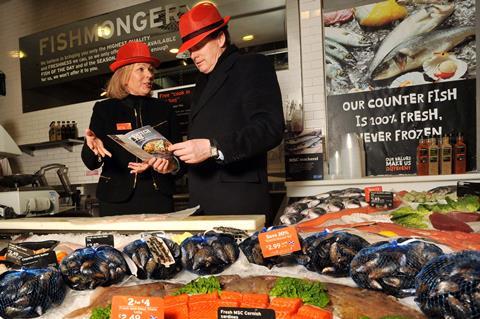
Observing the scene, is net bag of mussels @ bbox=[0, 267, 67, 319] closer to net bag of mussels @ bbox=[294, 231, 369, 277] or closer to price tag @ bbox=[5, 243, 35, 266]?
price tag @ bbox=[5, 243, 35, 266]

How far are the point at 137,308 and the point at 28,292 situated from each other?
0.40m

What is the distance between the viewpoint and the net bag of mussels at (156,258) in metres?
1.12

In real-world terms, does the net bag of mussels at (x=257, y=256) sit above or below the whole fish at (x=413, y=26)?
below

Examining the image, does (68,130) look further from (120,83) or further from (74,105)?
(120,83)

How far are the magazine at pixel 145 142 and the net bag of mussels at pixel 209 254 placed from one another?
0.56 metres

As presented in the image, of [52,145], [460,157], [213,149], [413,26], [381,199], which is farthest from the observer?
[52,145]

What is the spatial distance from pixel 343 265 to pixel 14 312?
92 cm

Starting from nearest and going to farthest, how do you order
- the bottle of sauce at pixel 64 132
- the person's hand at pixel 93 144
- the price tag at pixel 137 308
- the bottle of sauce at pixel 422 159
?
the price tag at pixel 137 308
the person's hand at pixel 93 144
the bottle of sauce at pixel 422 159
the bottle of sauce at pixel 64 132

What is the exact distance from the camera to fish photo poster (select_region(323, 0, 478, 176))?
349 centimetres

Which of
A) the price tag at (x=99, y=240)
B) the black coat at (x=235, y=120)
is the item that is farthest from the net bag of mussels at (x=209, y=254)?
the black coat at (x=235, y=120)

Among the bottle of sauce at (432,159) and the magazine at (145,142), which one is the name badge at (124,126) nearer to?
the magazine at (145,142)

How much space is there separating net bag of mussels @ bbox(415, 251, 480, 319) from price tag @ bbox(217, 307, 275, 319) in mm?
338

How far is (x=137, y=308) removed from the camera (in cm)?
84

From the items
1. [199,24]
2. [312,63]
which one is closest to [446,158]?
[312,63]
